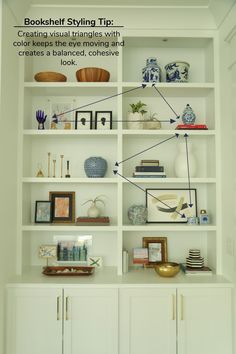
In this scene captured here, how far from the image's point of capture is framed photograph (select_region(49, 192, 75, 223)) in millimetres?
2512

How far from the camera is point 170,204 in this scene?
8.25ft

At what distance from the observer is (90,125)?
8.09 feet

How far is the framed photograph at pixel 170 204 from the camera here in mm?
2492

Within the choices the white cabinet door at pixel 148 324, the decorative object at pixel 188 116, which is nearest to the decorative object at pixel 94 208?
the white cabinet door at pixel 148 324

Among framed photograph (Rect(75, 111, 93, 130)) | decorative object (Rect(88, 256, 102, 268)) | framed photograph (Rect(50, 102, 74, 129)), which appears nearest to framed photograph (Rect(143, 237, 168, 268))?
decorative object (Rect(88, 256, 102, 268))

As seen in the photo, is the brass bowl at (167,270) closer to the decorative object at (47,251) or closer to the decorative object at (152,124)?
the decorative object at (47,251)

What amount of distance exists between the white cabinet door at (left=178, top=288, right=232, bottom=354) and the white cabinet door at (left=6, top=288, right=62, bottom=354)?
32.8 inches

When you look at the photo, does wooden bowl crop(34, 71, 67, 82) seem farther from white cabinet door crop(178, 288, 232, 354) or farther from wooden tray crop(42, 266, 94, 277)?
white cabinet door crop(178, 288, 232, 354)

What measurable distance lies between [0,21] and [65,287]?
182 centimetres

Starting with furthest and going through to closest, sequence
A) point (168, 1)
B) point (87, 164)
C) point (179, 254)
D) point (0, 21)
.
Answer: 1. point (179, 254)
2. point (87, 164)
3. point (168, 1)
4. point (0, 21)

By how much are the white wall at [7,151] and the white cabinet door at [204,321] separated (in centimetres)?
121

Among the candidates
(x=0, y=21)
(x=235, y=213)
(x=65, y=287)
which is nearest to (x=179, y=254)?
(x=235, y=213)

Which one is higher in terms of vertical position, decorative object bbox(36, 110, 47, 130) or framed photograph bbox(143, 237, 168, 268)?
decorative object bbox(36, 110, 47, 130)

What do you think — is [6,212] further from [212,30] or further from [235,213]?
[212,30]
